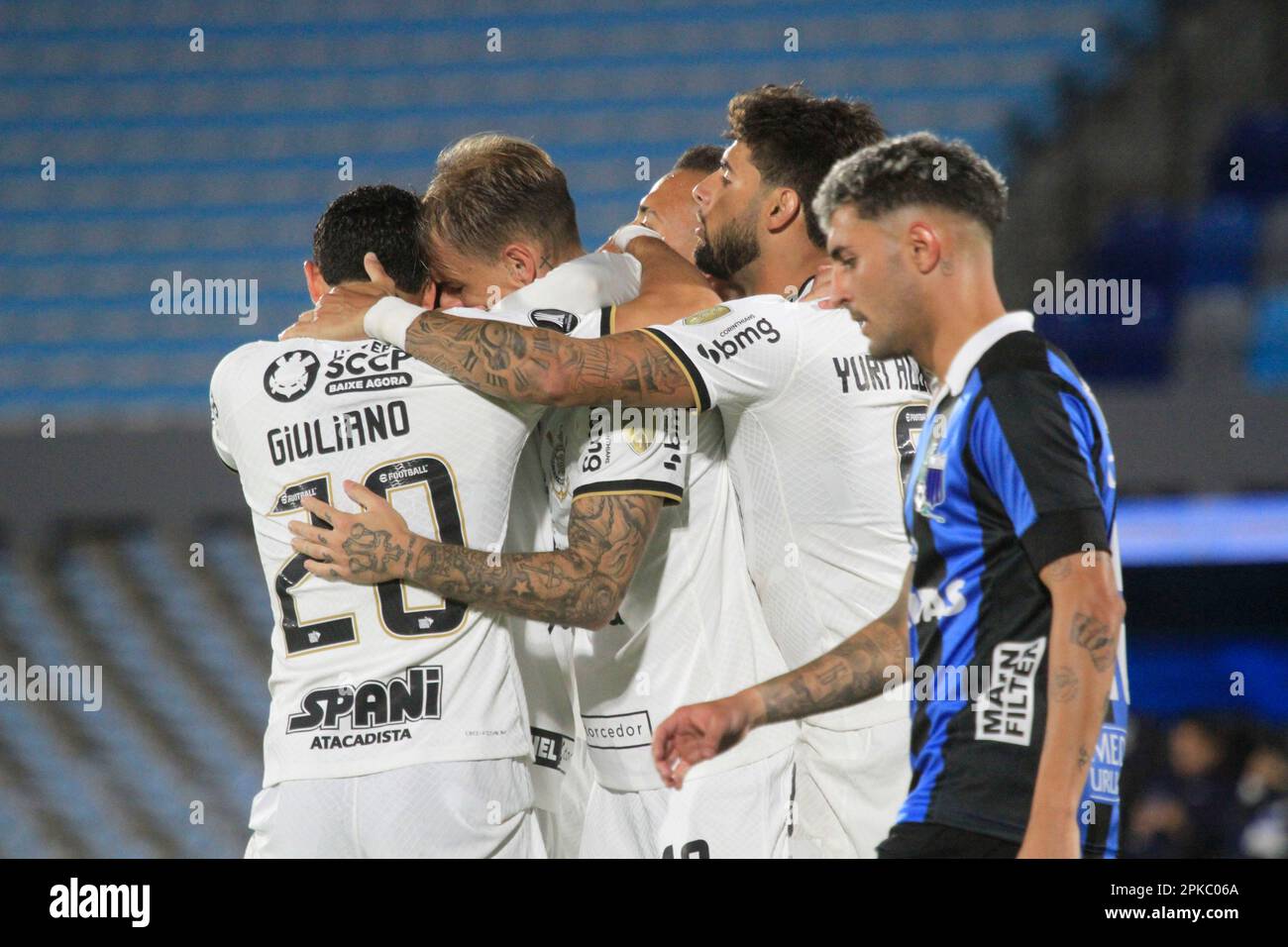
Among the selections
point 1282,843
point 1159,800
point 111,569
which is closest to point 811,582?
point 1282,843

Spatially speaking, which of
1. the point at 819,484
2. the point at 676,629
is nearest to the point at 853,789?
the point at 676,629

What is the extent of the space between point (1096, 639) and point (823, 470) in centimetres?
120

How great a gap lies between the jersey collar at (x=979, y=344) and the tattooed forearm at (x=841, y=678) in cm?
62

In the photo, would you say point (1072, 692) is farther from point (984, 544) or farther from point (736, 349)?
point (736, 349)

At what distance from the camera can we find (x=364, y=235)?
3.20 meters

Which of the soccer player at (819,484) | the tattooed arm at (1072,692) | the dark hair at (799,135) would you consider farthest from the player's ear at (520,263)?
the tattooed arm at (1072,692)

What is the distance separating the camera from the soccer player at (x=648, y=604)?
3.04 meters

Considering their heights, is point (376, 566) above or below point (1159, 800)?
above

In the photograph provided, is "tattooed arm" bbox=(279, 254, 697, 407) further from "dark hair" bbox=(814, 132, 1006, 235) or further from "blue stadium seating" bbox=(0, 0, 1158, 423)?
"blue stadium seating" bbox=(0, 0, 1158, 423)
